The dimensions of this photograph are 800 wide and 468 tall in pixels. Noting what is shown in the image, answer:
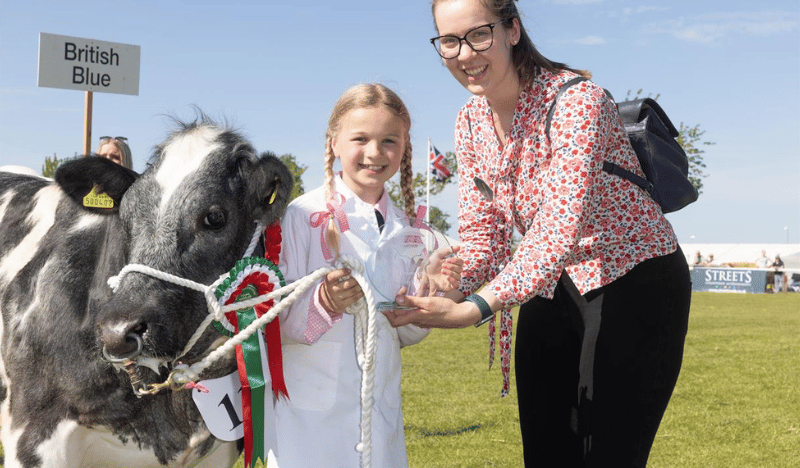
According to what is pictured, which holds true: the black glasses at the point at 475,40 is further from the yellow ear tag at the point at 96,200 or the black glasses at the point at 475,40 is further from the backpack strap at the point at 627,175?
the yellow ear tag at the point at 96,200

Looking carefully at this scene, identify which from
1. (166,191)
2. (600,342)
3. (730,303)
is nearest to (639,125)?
(600,342)

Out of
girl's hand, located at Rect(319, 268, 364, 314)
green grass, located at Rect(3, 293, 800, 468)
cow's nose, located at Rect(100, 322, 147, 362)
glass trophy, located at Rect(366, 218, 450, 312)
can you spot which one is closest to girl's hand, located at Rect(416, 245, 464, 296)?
glass trophy, located at Rect(366, 218, 450, 312)

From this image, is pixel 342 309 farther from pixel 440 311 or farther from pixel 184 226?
pixel 184 226

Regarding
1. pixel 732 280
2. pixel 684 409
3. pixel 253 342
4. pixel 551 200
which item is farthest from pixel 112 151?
pixel 732 280

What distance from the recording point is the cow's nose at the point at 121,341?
2.29 metres

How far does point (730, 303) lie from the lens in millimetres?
21797

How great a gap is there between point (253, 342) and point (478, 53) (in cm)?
126

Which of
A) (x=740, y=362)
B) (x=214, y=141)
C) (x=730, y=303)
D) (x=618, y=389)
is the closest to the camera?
(x=618, y=389)

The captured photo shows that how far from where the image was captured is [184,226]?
2521 mm

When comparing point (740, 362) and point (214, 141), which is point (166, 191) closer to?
→ point (214, 141)

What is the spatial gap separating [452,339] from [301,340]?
33.8 ft

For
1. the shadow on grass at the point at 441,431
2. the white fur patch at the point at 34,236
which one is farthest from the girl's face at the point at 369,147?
the shadow on grass at the point at 441,431

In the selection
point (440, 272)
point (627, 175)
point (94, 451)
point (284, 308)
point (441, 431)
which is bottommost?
point (441, 431)

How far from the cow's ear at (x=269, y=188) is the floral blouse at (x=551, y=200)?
688 mm
